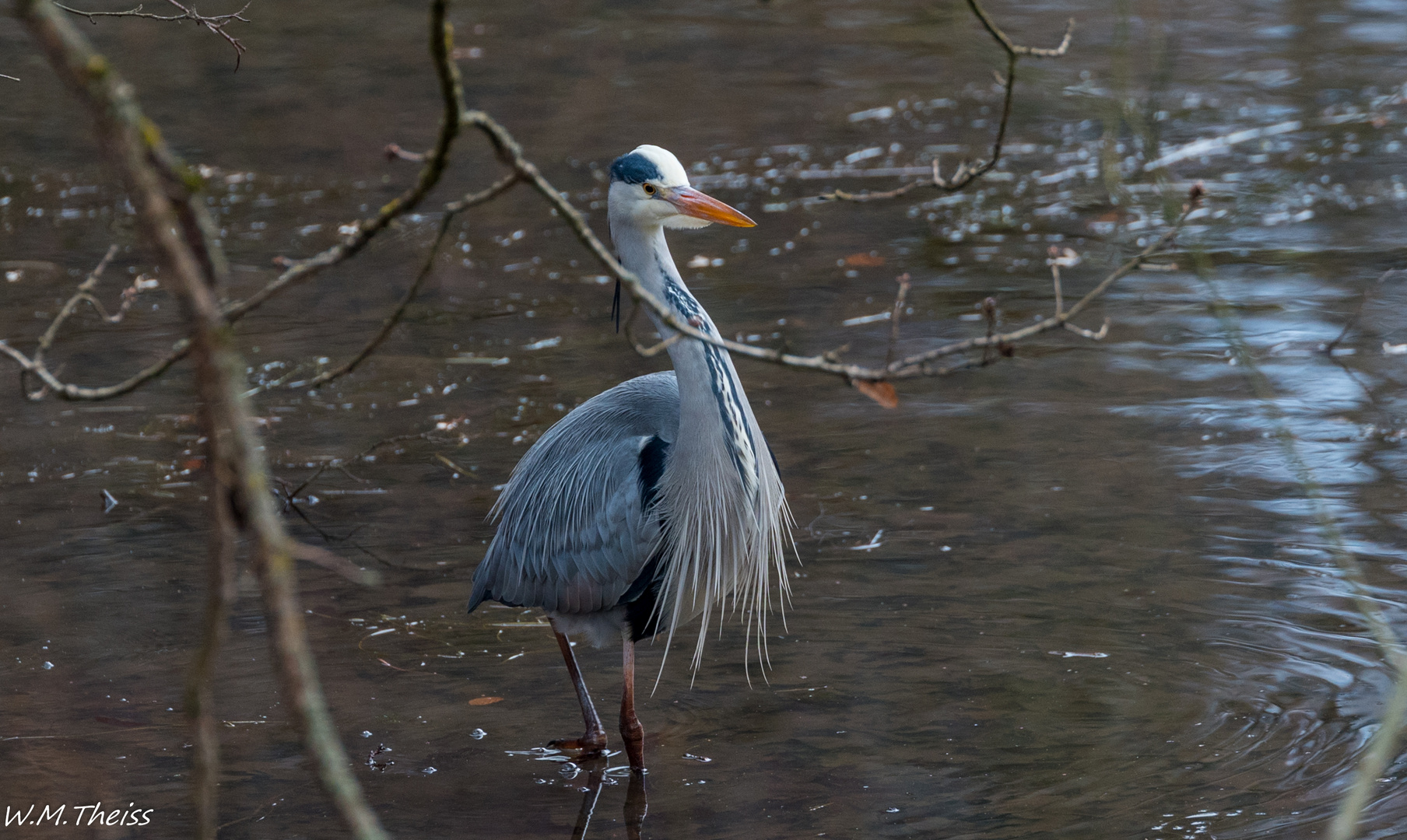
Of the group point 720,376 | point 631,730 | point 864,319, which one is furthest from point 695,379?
point 864,319

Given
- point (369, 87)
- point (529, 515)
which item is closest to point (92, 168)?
point (369, 87)

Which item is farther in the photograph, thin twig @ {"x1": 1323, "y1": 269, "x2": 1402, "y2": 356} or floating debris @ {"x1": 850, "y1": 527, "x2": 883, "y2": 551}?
thin twig @ {"x1": 1323, "y1": 269, "x2": 1402, "y2": 356}

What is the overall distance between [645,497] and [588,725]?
2.23 feet

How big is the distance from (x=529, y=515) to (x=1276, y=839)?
2232 millimetres

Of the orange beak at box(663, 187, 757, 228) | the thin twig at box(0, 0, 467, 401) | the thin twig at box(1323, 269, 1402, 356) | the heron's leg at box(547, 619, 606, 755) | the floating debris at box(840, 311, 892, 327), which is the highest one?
the thin twig at box(0, 0, 467, 401)

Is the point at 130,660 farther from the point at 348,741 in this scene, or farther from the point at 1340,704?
the point at 1340,704

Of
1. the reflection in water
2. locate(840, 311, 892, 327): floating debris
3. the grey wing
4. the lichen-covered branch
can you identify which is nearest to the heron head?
the grey wing

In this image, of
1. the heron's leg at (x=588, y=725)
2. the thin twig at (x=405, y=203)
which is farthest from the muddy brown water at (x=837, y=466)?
the thin twig at (x=405, y=203)

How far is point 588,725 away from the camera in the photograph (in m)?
4.05

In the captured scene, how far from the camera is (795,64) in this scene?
12.5m

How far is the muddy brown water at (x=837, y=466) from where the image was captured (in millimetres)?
3869

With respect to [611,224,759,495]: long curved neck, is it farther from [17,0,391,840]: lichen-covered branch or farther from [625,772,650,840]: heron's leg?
[17,0,391,840]: lichen-covered branch

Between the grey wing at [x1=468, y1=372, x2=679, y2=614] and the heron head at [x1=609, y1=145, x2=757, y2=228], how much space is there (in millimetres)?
619

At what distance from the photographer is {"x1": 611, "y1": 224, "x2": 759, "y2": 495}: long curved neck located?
3.73 meters
